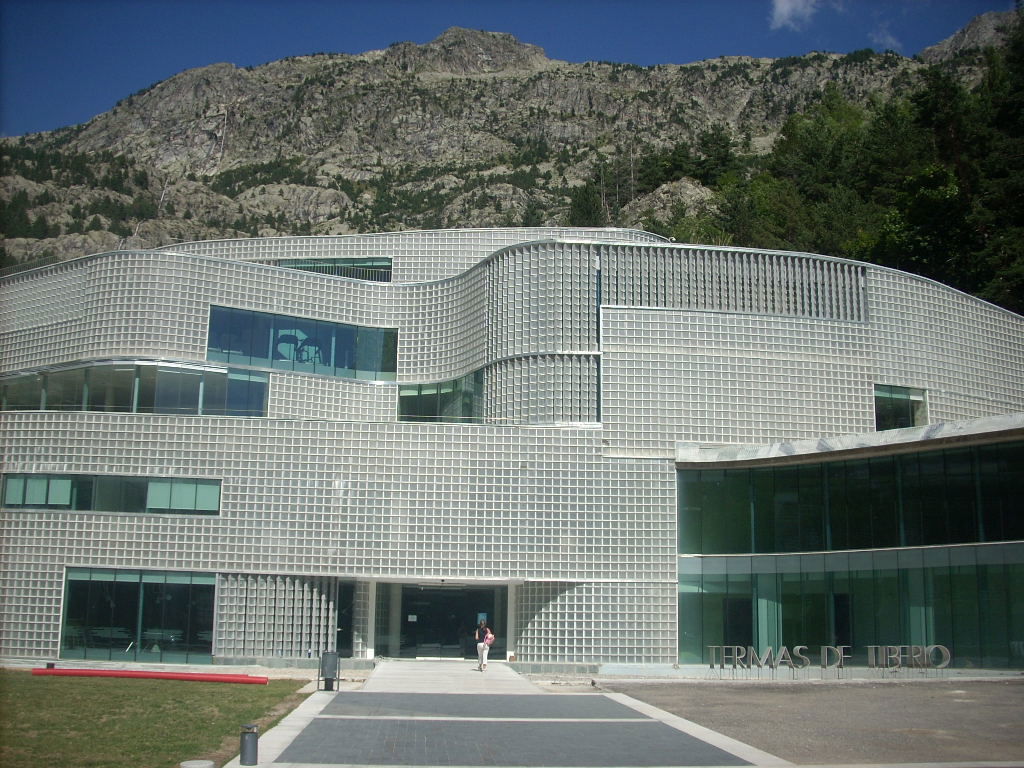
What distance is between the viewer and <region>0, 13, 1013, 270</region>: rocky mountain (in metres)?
143

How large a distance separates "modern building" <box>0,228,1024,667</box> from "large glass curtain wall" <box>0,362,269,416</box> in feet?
0.42

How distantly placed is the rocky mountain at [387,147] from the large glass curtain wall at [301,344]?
8263 centimetres

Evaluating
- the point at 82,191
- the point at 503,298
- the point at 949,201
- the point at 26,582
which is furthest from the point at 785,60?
the point at 26,582

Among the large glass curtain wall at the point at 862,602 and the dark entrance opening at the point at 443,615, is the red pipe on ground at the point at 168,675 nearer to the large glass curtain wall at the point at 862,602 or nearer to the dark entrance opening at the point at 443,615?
the dark entrance opening at the point at 443,615

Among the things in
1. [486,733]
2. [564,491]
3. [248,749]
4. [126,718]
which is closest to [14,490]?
[564,491]

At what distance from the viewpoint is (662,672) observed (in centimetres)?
3247

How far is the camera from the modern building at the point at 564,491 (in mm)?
32031

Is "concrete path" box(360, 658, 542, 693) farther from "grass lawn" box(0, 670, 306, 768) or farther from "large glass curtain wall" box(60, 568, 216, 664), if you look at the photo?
"large glass curtain wall" box(60, 568, 216, 664)

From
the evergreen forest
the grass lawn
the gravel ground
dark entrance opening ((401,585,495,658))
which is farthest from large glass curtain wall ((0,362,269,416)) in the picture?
the evergreen forest

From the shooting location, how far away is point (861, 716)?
19.9 meters

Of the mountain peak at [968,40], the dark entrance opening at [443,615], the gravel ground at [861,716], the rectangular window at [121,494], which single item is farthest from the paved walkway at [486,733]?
the mountain peak at [968,40]

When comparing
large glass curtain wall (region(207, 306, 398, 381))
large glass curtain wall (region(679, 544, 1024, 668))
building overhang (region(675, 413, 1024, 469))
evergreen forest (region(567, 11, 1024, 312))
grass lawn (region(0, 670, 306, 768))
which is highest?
evergreen forest (region(567, 11, 1024, 312))

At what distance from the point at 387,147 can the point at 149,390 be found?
149936mm

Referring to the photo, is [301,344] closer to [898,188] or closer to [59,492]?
[59,492]
